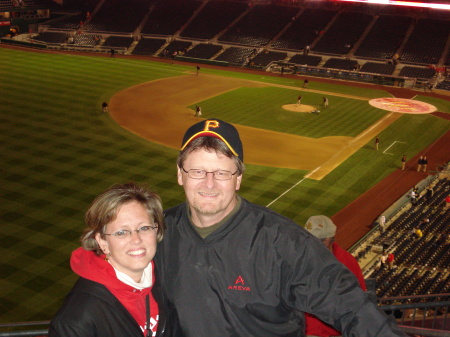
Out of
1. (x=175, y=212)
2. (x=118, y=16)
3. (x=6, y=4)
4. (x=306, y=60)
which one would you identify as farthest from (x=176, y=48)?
(x=175, y=212)

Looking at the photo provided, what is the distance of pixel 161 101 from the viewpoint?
3694 centimetres

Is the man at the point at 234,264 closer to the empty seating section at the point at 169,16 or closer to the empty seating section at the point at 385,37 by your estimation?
the empty seating section at the point at 385,37

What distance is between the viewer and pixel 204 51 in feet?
196

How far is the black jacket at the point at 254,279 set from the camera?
2.99 metres

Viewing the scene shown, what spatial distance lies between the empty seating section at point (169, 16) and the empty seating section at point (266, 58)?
15.5 metres

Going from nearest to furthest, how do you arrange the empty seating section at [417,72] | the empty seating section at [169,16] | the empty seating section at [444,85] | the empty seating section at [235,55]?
the empty seating section at [444,85] → the empty seating section at [417,72] → the empty seating section at [235,55] → the empty seating section at [169,16]

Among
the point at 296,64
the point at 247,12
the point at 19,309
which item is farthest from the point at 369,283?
the point at 247,12

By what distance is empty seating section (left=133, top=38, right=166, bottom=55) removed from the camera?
200ft

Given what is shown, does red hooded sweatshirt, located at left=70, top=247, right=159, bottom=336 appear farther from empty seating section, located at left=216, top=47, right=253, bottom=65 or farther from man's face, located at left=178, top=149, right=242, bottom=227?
empty seating section, located at left=216, top=47, right=253, bottom=65

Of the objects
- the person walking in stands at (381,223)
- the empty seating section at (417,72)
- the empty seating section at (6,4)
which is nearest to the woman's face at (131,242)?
the person walking in stands at (381,223)

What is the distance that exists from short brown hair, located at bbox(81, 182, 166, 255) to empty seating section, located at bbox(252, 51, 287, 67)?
52216 millimetres

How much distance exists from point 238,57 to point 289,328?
2193 inches

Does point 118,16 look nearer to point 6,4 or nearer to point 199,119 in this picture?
point 6,4

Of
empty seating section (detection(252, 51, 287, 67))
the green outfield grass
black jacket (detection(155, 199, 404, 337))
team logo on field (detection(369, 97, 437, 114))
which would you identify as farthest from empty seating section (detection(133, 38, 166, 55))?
black jacket (detection(155, 199, 404, 337))
